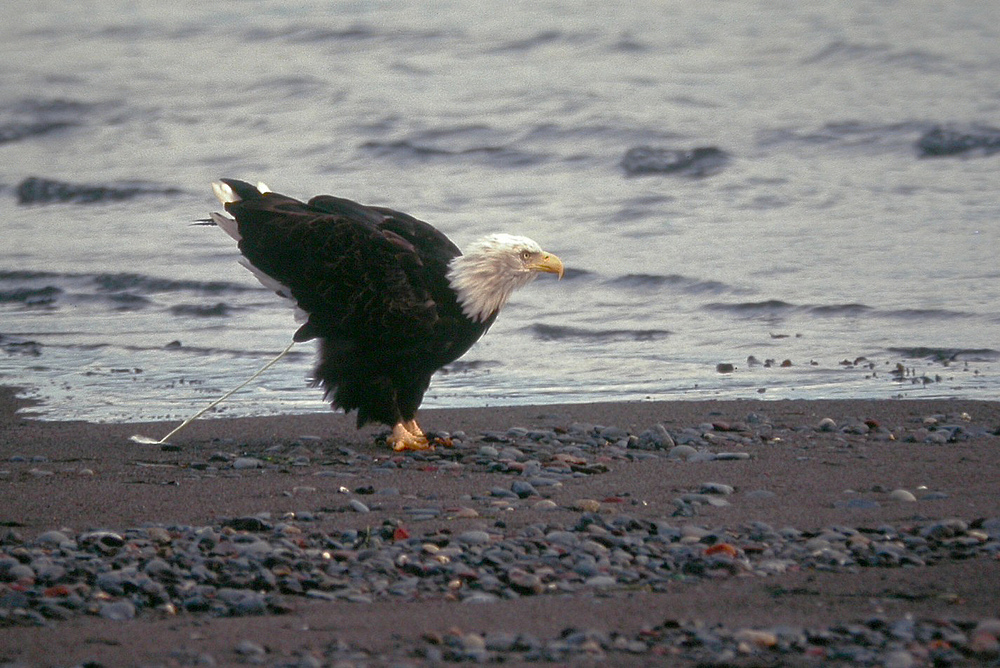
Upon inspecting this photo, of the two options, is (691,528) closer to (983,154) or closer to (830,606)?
(830,606)

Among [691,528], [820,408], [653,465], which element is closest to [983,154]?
[820,408]

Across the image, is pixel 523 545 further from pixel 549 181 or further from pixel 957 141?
pixel 957 141

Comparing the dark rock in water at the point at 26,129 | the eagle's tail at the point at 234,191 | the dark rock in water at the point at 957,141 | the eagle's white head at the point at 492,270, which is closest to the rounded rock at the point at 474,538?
the eagle's white head at the point at 492,270

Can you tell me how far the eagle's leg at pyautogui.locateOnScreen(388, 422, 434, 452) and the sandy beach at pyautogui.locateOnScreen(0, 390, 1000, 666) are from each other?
5.7 inches

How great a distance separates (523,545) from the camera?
4.06 metres

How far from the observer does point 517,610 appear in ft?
11.3

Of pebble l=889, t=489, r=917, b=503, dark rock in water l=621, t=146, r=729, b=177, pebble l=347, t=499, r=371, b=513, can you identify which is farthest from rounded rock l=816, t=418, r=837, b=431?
dark rock in water l=621, t=146, r=729, b=177

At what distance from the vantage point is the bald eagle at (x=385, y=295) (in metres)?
6.26

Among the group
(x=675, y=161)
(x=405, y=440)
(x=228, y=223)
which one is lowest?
(x=405, y=440)

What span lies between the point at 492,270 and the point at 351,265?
2.12 ft

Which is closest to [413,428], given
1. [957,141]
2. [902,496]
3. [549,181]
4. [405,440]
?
[405,440]

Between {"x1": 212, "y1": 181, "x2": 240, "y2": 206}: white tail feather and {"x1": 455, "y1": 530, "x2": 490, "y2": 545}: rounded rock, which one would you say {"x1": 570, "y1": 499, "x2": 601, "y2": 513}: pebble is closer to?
{"x1": 455, "y1": 530, "x2": 490, "y2": 545}: rounded rock

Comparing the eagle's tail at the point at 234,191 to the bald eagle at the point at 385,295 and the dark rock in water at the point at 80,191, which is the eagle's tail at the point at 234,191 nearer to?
the bald eagle at the point at 385,295

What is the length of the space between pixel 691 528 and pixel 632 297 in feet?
21.7
